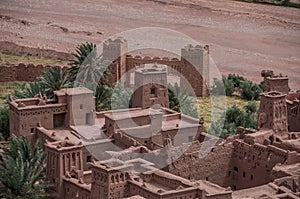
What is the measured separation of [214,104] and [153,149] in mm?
20212

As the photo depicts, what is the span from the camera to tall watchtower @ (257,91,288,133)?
47125 mm

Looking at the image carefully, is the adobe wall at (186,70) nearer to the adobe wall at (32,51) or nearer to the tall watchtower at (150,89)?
the tall watchtower at (150,89)

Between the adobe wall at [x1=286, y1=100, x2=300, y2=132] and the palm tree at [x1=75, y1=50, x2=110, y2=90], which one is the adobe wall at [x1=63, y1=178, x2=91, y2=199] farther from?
the palm tree at [x1=75, y1=50, x2=110, y2=90]

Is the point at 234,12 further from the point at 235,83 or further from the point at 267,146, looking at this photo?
the point at 267,146

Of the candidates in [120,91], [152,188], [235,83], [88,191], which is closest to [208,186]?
[152,188]

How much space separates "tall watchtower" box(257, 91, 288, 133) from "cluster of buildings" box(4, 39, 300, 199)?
0.17 ft

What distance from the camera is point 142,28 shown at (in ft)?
314

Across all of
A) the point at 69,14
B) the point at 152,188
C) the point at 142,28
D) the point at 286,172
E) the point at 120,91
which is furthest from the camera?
the point at 69,14

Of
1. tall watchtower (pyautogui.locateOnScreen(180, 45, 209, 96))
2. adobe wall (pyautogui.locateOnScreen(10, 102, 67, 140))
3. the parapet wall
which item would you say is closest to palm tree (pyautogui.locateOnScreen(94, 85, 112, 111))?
adobe wall (pyautogui.locateOnScreen(10, 102, 67, 140))

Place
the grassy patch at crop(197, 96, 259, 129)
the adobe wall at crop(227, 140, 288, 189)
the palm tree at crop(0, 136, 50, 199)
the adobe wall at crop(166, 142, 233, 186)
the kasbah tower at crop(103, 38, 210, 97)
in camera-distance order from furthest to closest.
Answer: the kasbah tower at crop(103, 38, 210, 97)
the grassy patch at crop(197, 96, 259, 129)
the adobe wall at crop(227, 140, 288, 189)
the adobe wall at crop(166, 142, 233, 186)
the palm tree at crop(0, 136, 50, 199)

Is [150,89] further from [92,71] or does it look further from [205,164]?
[205,164]

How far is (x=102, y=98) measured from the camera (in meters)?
55.0

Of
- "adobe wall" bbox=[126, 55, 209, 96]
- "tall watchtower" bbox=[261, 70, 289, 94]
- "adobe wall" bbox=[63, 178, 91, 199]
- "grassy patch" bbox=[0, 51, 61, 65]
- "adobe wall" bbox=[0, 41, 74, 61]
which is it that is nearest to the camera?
"adobe wall" bbox=[63, 178, 91, 199]

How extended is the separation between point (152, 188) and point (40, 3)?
7352cm
